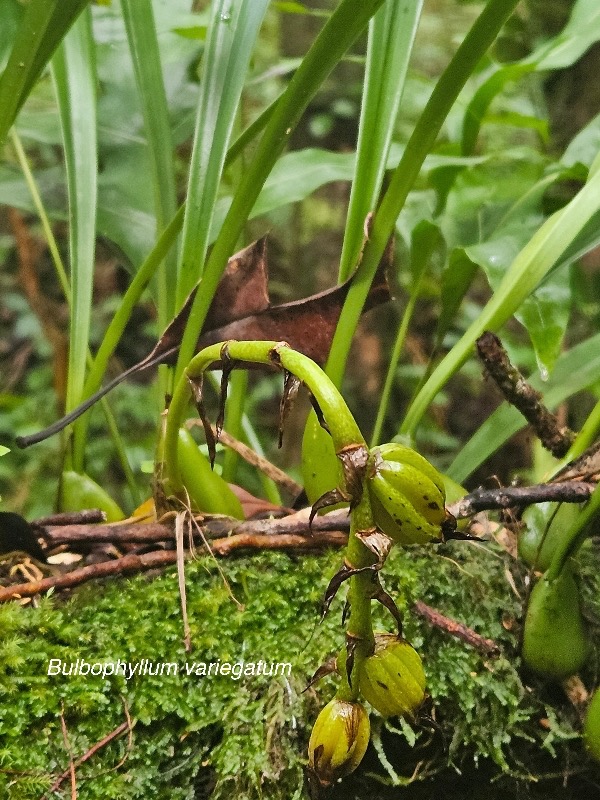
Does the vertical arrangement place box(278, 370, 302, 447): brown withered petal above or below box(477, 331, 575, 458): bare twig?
above

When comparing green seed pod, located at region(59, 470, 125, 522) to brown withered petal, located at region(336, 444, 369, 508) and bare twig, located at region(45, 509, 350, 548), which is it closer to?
bare twig, located at region(45, 509, 350, 548)

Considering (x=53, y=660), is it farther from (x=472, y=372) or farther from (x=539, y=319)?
(x=472, y=372)

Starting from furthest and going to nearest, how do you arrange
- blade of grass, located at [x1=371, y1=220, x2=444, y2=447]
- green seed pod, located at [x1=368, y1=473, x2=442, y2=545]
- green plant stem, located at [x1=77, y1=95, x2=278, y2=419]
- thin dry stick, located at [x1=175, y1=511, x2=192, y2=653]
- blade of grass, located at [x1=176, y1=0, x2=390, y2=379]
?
blade of grass, located at [x1=371, y1=220, x2=444, y2=447]
green plant stem, located at [x1=77, y1=95, x2=278, y2=419]
thin dry stick, located at [x1=175, y1=511, x2=192, y2=653]
blade of grass, located at [x1=176, y1=0, x2=390, y2=379]
green seed pod, located at [x1=368, y1=473, x2=442, y2=545]

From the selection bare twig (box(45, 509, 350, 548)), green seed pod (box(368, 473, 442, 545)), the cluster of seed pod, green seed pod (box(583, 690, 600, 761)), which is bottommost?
green seed pod (box(583, 690, 600, 761))

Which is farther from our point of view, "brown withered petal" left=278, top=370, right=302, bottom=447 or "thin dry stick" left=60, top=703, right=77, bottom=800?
"thin dry stick" left=60, top=703, right=77, bottom=800

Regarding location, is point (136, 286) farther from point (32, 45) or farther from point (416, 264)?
point (416, 264)

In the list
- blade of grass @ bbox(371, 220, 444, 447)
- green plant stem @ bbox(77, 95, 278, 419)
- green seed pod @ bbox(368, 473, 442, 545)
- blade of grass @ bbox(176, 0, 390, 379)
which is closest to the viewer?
green seed pod @ bbox(368, 473, 442, 545)

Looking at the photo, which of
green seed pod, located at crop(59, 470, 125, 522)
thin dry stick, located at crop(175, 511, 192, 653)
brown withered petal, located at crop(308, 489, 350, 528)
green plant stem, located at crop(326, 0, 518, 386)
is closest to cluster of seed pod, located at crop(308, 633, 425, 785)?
brown withered petal, located at crop(308, 489, 350, 528)
